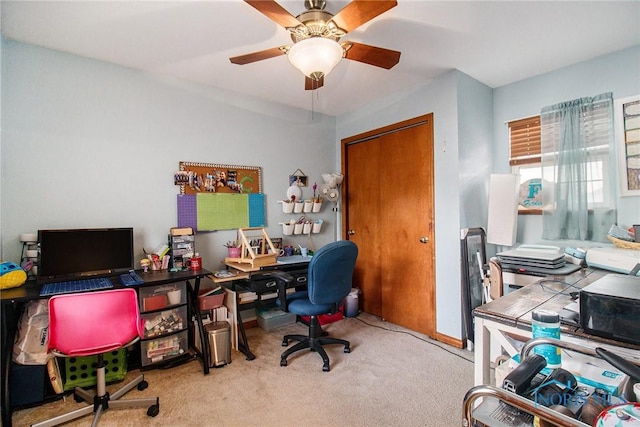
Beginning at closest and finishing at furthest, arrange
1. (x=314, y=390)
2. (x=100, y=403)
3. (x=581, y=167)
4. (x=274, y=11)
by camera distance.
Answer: (x=274, y=11) → (x=100, y=403) → (x=314, y=390) → (x=581, y=167)

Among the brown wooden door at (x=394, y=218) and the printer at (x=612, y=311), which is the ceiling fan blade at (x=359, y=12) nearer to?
the printer at (x=612, y=311)

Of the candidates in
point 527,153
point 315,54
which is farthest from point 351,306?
point 315,54

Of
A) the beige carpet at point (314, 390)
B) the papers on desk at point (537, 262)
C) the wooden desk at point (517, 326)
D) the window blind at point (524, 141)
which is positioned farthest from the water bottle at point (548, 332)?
the window blind at point (524, 141)

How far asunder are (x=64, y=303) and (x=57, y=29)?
70.9 inches

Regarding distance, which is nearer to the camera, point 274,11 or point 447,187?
point 274,11

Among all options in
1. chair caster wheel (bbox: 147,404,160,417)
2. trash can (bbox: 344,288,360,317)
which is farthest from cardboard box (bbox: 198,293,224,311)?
trash can (bbox: 344,288,360,317)

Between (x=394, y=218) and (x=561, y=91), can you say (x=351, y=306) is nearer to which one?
(x=394, y=218)

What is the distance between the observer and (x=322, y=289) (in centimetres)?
239


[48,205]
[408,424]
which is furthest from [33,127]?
[408,424]

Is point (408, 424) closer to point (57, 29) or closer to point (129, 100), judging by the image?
point (129, 100)

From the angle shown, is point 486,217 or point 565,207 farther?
point 486,217

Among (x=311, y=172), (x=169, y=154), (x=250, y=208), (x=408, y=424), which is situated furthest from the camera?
(x=311, y=172)

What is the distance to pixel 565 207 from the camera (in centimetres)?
255

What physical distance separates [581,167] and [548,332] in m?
2.08
